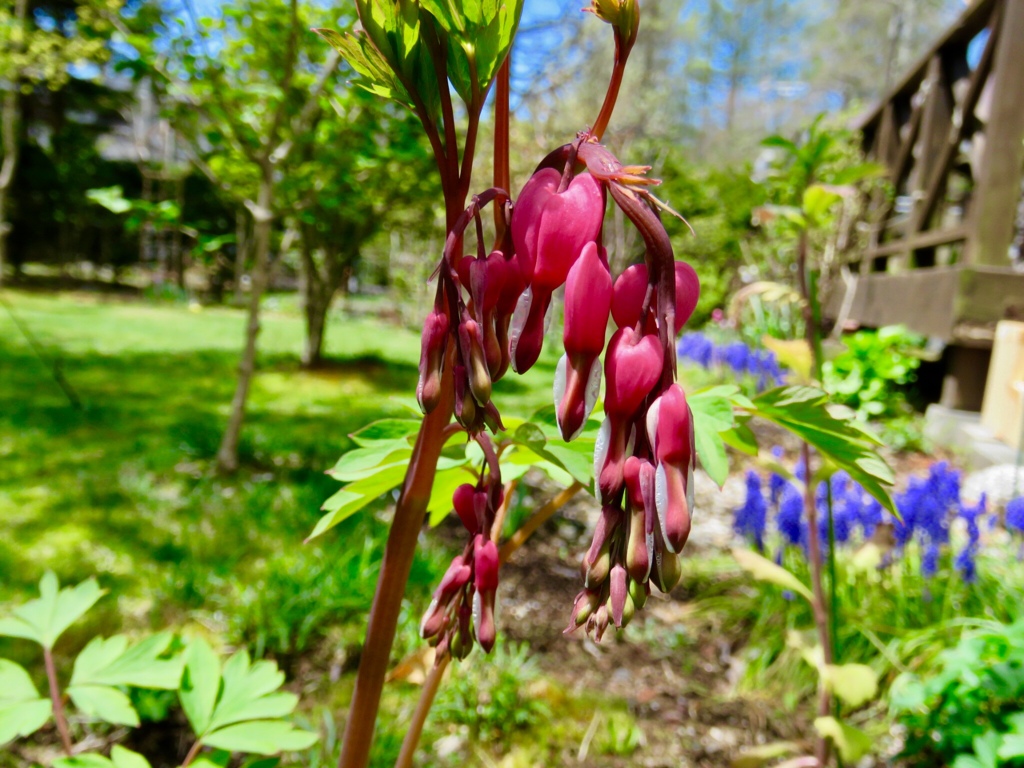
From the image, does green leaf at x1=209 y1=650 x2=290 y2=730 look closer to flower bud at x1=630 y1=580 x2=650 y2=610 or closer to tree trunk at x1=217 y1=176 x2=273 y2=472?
flower bud at x1=630 y1=580 x2=650 y2=610

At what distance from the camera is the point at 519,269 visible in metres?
0.49

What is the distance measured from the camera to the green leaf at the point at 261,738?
98cm

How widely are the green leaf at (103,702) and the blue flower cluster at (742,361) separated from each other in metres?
5.77

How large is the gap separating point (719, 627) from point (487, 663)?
1.16 meters

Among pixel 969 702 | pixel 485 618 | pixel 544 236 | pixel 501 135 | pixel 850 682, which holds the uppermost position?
pixel 501 135

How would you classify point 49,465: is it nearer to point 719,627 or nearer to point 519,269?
point 719,627

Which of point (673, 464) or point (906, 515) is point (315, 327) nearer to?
point (906, 515)

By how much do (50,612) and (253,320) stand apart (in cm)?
255

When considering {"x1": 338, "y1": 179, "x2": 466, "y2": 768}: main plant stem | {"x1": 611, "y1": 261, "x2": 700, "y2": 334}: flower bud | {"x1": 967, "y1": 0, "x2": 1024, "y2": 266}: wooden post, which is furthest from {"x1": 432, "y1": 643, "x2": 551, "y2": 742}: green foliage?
{"x1": 967, "y1": 0, "x2": 1024, "y2": 266}: wooden post

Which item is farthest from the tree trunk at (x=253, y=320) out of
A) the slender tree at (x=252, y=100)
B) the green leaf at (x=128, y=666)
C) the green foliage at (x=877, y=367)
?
the green foliage at (x=877, y=367)

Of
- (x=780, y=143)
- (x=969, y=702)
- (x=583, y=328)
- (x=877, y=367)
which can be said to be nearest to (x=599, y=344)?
(x=583, y=328)

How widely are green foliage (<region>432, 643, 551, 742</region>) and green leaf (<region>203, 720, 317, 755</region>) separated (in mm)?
1088

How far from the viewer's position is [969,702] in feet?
5.91

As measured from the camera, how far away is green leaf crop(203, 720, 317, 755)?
98 centimetres
